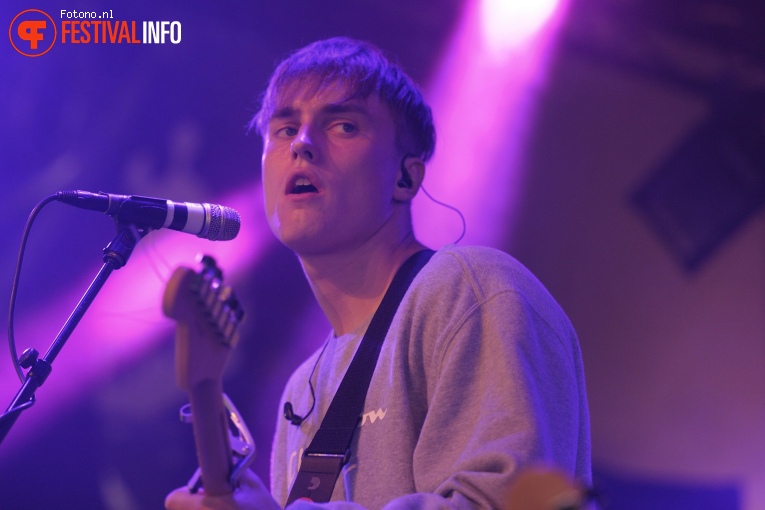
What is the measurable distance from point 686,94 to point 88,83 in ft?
11.3

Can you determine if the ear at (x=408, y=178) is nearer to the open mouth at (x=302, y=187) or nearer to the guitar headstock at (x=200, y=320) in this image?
the open mouth at (x=302, y=187)

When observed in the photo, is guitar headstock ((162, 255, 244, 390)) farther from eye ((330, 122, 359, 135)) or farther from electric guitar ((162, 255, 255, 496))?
eye ((330, 122, 359, 135))

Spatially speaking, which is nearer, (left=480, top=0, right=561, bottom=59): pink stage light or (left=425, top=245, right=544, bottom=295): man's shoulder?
(left=425, top=245, right=544, bottom=295): man's shoulder

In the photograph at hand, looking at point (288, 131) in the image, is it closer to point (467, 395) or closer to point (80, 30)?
point (467, 395)

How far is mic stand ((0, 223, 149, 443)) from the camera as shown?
1.91 metres

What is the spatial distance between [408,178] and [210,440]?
147cm

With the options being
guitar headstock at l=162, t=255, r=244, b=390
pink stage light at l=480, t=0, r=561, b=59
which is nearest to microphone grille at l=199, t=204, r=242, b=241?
guitar headstock at l=162, t=255, r=244, b=390

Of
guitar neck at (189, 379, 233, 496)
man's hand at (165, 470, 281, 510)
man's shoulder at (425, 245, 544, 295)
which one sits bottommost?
man's hand at (165, 470, 281, 510)

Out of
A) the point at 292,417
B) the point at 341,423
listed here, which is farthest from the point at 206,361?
the point at 292,417

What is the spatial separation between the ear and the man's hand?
4.45 feet

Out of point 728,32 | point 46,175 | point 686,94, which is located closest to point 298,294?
point 46,175

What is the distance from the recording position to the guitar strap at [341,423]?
201 centimetres

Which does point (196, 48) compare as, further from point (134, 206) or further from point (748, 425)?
point (748, 425)

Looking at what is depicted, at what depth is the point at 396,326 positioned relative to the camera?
2.04 metres
